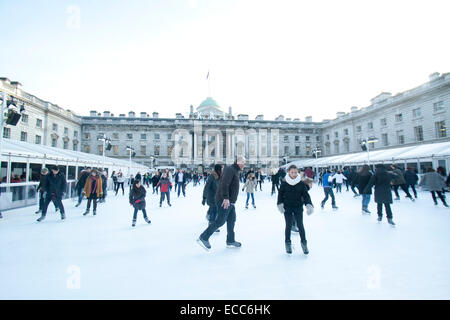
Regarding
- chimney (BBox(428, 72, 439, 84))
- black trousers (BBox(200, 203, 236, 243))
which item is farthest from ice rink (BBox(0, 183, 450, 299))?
chimney (BBox(428, 72, 439, 84))

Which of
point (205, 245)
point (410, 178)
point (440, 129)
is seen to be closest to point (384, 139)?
point (440, 129)

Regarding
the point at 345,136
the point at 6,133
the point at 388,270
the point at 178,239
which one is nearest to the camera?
the point at 388,270

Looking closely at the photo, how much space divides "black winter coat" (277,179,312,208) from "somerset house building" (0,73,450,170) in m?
32.2

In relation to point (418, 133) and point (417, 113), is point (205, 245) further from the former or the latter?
point (417, 113)

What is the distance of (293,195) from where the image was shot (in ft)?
12.3

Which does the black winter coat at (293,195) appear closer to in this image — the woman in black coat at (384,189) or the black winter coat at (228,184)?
the black winter coat at (228,184)

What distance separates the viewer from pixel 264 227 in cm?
570

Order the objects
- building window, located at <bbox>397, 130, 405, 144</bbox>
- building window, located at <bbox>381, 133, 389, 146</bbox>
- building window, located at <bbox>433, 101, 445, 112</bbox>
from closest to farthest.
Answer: building window, located at <bbox>433, 101, 445, 112</bbox>
building window, located at <bbox>397, 130, 405, 144</bbox>
building window, located at <bbox>381, 133, 389, 146</bbox>

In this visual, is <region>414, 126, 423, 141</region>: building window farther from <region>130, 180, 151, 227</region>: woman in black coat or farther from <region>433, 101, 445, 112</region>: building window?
<region>130, 180, 151, 227</region>: woman in black coat

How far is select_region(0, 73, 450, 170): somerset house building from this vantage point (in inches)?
1187

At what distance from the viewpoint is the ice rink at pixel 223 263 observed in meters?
2.59
